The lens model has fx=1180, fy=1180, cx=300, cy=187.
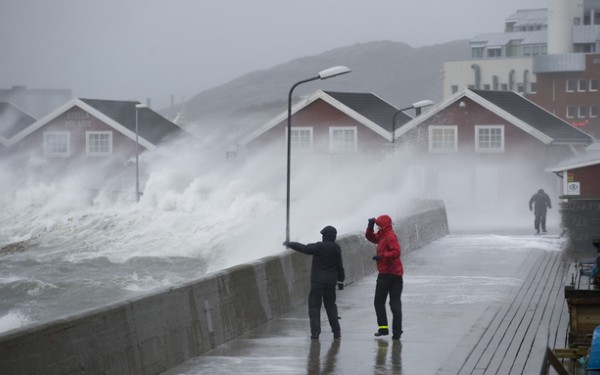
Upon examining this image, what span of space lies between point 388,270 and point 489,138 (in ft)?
179

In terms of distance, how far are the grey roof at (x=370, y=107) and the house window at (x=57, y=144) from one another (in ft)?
63.5

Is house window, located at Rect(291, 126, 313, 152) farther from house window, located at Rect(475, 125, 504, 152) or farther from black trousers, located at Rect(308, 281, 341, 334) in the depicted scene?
black trousers, located at Rect(308, 281, 341, 334)

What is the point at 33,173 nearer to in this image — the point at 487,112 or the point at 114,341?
the point at 487,112

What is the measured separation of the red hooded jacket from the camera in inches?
707

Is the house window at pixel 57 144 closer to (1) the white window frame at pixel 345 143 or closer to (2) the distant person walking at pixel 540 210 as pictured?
(1) the white window frame at pixel 345 143

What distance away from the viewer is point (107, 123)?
8150 centimetres

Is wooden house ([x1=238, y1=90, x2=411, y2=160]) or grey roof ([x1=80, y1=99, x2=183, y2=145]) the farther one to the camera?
grey roof ([x1=80, y1=99, x2=183, y2=145])

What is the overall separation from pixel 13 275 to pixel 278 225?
15.7 meters

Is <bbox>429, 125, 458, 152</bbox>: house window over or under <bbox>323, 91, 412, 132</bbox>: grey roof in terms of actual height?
under

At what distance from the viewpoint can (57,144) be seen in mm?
82812

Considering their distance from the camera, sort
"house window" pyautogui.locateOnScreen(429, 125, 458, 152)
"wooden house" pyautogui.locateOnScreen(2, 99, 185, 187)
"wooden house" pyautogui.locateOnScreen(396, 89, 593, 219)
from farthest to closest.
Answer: "wooden house" pyautogui.locateOnScreen(2, 99, 185, 187), "house window" pyautogui.locateOnScreen(429, 125, 458, 152), "wooden house" pyautogui.locateOnScreen(396, 89, 593, 219)

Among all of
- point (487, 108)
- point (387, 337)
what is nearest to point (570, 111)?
point (487, 108)

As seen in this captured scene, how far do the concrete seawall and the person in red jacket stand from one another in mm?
2298

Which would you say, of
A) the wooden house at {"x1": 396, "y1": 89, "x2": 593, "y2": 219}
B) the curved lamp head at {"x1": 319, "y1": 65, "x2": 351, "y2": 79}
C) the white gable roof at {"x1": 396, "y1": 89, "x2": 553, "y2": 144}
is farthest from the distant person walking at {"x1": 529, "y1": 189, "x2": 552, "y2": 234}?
A: the white gable roof at {"x1": 396, "y1": 89, "x2": 553, "y2": 144}
